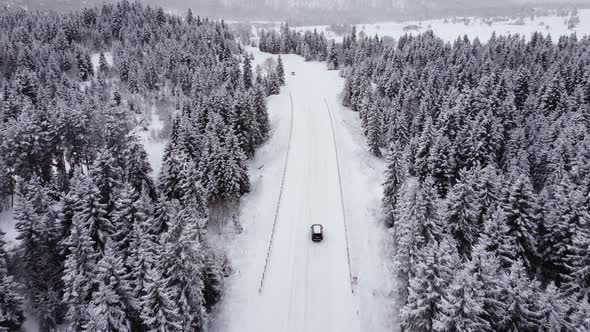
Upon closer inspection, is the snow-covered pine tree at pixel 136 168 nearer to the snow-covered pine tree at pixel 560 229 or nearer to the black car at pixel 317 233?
the black car at pixel 317 233

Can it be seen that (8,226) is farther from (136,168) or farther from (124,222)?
(124,222)

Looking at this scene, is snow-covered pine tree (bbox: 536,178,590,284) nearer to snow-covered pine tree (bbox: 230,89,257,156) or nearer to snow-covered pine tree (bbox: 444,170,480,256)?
snow-covered pine tree (bbox: 444,170,480,256)

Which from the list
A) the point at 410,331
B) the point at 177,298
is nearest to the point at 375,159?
the point at 410,331

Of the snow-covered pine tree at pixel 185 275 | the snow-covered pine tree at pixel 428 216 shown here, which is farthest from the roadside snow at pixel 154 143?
the snow-covered pine tree at pixel 428 216

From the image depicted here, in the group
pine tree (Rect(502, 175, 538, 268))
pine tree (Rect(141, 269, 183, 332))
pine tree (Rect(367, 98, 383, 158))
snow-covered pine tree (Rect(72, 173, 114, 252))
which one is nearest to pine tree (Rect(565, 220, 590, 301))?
pine tree (Rect(502, 175, 538, 268))

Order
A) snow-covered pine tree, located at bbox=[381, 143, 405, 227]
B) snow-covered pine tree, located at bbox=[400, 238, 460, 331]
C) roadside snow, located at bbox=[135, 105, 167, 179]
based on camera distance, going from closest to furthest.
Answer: snow-covered pine tree, located at bbox=[400, 238, 460, 331] < snow-covered pine tree, located at bbox=[381, 143, 405, 227] < roadside snow, located at bbox=[135, 105, 167, 179]

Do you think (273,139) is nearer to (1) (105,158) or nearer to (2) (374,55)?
(1) (105,158)
